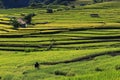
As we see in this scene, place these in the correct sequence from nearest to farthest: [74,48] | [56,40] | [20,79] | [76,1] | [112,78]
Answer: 1. [112,78]
2. [20,79]
3. [74,48]
4. [56,40]
5. [76,1]

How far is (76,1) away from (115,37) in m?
148

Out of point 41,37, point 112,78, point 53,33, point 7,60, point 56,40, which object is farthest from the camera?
point 53,33

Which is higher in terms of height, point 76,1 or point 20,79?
point 20,79

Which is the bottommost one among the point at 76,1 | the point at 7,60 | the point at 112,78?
the point at 76,1

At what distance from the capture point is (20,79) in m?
23.5

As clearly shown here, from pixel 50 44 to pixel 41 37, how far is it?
8.53 meters

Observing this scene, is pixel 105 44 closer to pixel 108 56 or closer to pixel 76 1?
pixel 108 56

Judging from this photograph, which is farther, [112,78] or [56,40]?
[56,40]

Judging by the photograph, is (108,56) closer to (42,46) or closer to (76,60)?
(76,60)

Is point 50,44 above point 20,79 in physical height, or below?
below

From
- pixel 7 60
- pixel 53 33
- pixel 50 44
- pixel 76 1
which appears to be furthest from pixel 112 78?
pixel 76 1

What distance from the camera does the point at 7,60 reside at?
36000 mm

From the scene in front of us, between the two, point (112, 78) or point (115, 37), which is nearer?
point (112, 78)

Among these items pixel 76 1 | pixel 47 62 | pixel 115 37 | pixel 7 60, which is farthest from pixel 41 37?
pixel 76 1
